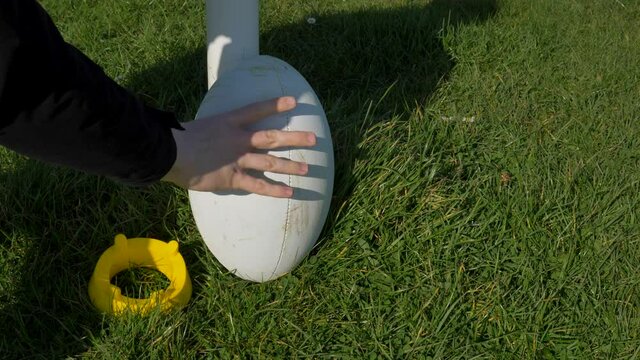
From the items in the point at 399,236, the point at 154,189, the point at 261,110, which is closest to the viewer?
the point at 261,110

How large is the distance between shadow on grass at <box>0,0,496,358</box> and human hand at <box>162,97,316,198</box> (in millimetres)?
702

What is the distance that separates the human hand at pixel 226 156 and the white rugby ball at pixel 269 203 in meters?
0.32

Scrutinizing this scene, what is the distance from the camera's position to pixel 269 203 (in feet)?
7.29

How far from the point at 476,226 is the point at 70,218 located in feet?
4.76

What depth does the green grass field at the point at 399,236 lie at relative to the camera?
2.24 meters

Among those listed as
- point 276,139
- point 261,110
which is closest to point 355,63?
point 261,110

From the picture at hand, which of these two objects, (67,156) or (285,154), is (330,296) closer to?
(285,154)

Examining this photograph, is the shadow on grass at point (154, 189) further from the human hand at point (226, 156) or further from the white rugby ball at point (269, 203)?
the human hand at point (226, 156)

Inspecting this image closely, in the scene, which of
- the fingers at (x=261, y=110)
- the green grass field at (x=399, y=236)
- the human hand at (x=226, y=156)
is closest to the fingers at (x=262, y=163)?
the human hand at (x=226, y=156)

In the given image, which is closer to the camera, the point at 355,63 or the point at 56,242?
the point at 56,242

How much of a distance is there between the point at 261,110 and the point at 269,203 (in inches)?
13.9

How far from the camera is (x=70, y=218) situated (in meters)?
2.57

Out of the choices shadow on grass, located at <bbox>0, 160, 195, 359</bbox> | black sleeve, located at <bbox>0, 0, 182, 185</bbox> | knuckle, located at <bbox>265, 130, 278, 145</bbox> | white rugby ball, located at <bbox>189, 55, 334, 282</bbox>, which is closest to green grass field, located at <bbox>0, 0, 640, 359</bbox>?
shadow on grass, located at <bbox>0, 160, 195, 359</bbox>

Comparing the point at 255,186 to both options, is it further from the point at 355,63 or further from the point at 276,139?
the point at 355,63
